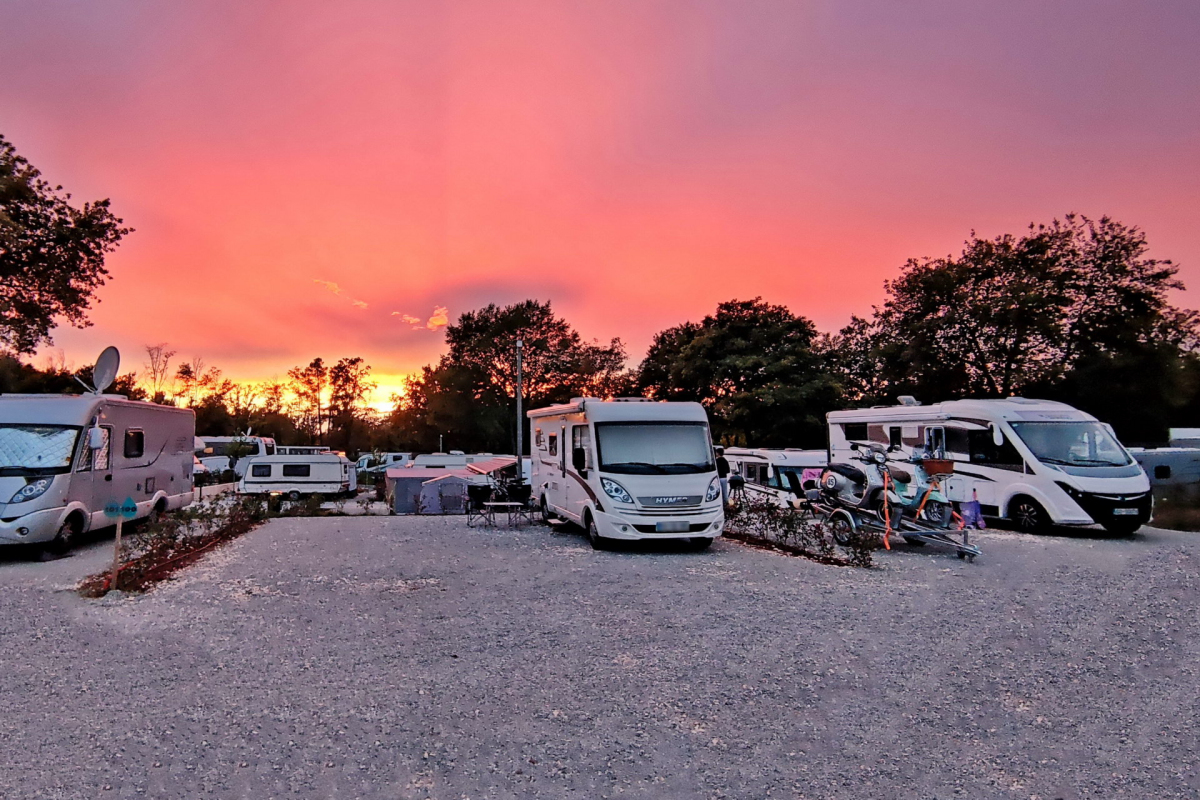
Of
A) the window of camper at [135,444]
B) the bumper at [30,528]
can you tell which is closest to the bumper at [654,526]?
the bumper at [30,528]

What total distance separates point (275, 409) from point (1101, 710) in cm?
7294

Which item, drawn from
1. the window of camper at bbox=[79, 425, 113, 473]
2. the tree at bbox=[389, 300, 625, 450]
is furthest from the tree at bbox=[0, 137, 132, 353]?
the tree at bbox=[389, 300, 625, 450]

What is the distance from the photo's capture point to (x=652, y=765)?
369 centimetres

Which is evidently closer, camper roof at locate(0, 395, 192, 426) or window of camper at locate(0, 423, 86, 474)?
window of camper at locate(0, 423, 86, 474)

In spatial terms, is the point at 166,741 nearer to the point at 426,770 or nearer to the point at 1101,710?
the point at 426,770

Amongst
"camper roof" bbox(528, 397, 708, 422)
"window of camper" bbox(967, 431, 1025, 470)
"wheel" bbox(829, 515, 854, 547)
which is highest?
"camper roof" bbox(528, 397, 708, 422)

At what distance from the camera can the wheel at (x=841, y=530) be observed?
1118 centimetres

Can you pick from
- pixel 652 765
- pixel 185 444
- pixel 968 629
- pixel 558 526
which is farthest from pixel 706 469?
pixel 185 444

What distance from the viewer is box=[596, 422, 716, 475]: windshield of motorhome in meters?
11.0

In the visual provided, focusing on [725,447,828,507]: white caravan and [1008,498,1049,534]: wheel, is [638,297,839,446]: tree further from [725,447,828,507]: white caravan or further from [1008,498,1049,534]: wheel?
[1008,498,1049,534]: wheel

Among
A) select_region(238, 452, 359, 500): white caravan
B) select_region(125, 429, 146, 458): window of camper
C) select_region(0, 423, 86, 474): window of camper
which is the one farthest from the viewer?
select_region(238, 452, 359, 500): white caravan

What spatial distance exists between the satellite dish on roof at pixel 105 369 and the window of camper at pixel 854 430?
49.8ft

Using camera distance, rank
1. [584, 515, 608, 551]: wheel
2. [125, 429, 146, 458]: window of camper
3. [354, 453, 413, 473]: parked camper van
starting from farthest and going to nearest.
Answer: [354, 453, 413, 473]: parked camper van → [125, 429, 146, 458]: window of camper → [584, 515, 608, 551]: wheel

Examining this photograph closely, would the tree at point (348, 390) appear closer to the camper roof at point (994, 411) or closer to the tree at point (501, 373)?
the tree at point (501, 373)
